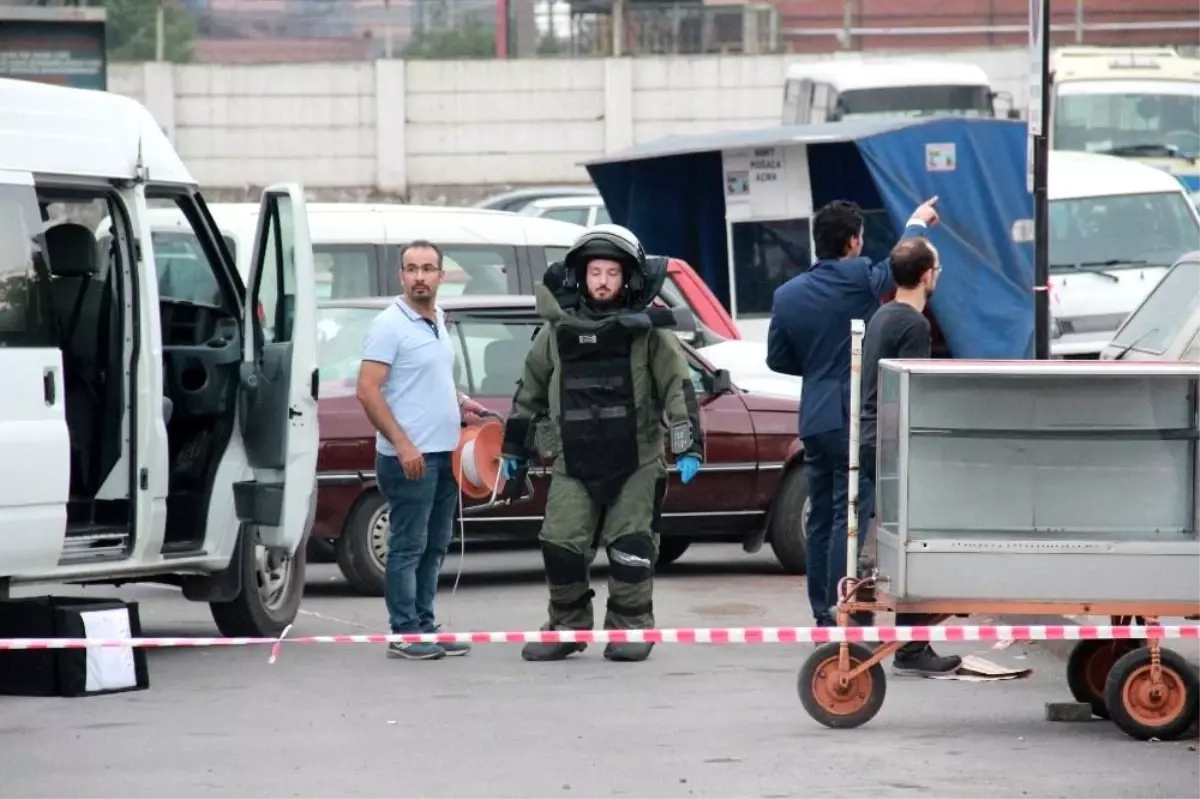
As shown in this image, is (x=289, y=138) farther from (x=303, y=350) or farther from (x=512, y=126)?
(x=303, y=350)

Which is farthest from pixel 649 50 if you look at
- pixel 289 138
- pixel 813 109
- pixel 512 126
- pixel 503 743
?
pixel 503 743

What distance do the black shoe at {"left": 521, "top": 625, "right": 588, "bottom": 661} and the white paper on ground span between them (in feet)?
5.99

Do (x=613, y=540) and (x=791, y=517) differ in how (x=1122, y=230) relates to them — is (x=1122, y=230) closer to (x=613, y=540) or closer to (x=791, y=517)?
(x=791, y=517)

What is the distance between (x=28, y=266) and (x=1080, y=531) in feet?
14.2

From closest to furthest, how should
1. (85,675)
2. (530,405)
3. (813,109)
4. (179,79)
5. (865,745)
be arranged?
1. (865,745)
2. (85,675)
3. (530,405)
4. (813,109)
5. (179,79)

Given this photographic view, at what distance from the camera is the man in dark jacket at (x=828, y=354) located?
10.4m

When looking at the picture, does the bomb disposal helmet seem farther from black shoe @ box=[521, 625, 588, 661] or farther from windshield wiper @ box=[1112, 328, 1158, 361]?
windshield wiper @ box=[1112, 328, 1158, 361]

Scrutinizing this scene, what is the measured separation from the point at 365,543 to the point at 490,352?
4.29 ft

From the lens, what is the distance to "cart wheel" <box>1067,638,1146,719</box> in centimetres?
884

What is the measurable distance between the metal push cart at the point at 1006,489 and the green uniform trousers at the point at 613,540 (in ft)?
6.16

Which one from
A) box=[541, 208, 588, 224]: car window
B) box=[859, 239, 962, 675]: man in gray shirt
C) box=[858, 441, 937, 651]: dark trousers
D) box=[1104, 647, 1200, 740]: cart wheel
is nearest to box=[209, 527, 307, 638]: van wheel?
box=[858, 441, 937, 651]: dark trousers

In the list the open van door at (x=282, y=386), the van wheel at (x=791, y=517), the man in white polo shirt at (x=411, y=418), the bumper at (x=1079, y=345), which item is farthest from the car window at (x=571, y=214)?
the man in white polo shirt at (x=411, y=418)

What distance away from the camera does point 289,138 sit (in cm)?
3741

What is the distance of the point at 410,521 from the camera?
10.7 metres
